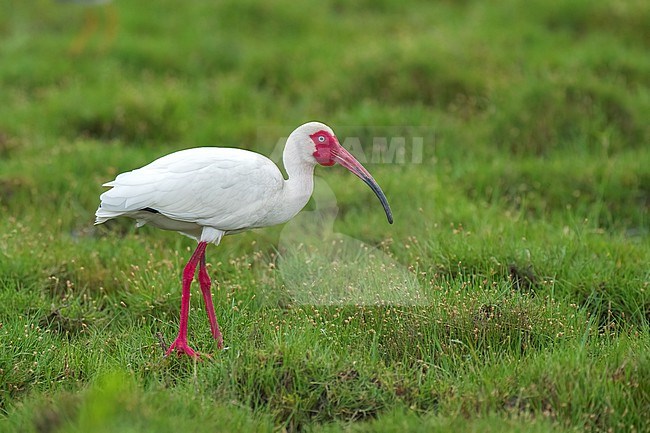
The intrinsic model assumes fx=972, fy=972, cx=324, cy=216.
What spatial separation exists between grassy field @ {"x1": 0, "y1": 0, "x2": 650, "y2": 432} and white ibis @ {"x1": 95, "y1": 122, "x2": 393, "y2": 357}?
20.1 inches

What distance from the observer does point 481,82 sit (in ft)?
32.2

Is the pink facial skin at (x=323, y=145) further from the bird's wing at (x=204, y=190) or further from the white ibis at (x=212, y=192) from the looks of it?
the bird's wing at (x=204, y=190)

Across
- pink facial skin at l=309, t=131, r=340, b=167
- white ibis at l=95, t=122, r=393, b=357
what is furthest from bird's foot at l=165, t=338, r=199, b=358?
pink facial skin at l=309, t=131, r=340, b=167

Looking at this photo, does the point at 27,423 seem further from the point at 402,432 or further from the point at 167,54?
the point at 167,54

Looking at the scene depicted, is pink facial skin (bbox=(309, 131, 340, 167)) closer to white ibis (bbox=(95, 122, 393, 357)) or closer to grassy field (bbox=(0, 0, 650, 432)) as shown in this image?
white ibis (bbox=(95, 122, 393, 357))

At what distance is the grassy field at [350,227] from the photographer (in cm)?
446

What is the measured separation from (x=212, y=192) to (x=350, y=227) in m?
2.25

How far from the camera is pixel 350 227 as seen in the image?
7059 mm

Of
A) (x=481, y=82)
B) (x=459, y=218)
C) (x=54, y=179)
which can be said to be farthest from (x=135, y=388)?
(x=481, y=82)

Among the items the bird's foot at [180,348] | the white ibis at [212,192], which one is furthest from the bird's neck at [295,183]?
the bird's foot at [180,348]

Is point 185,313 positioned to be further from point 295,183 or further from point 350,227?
point 350,227

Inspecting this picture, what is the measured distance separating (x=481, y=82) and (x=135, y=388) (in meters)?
6.39

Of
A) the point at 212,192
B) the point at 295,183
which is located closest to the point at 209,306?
the point at 212,192

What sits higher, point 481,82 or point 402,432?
point 481,82
